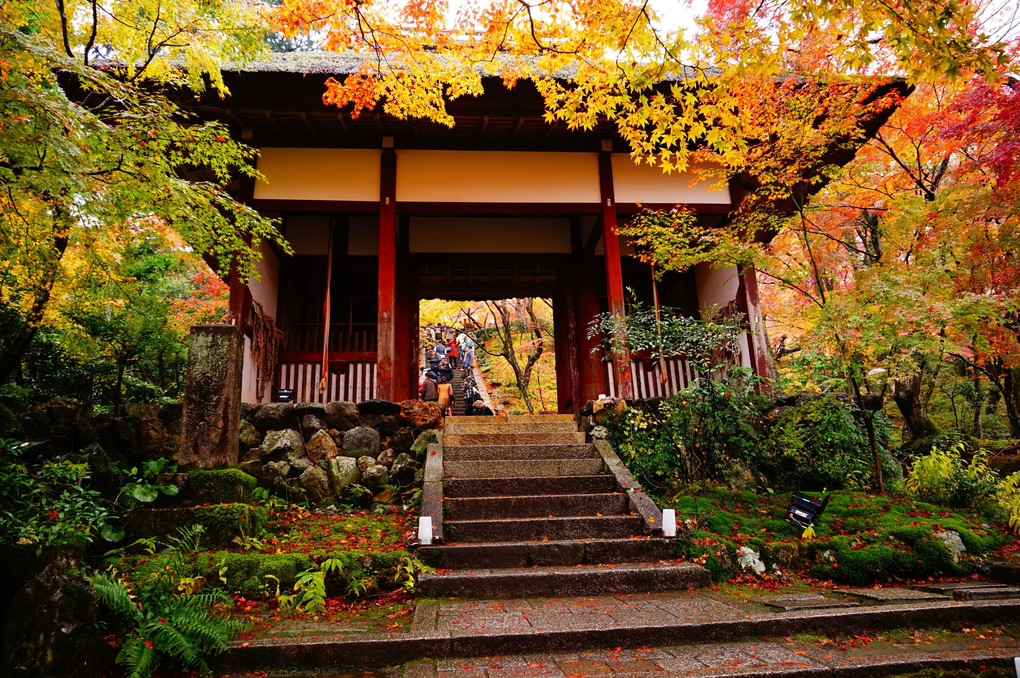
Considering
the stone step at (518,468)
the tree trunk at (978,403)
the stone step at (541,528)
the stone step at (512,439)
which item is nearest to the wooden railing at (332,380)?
the stone step at (512,439)

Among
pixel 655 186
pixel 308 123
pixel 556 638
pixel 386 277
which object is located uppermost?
pixel 308 123

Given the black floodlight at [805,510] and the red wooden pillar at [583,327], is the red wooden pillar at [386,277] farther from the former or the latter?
the black floodlight at [805,510]

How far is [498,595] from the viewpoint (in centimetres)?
432

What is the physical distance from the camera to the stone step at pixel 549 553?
4.67 metres

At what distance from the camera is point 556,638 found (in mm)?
3443

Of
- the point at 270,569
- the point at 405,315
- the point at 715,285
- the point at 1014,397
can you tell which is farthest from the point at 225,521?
the point at 1014,397

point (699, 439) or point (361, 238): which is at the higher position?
point (361, 238)

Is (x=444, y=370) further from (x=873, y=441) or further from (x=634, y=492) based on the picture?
(x=873, y=441)

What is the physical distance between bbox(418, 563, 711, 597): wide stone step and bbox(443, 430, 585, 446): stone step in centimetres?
251

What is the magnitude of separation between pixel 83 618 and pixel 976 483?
8661 mm

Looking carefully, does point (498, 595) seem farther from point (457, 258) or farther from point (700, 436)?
point (457, 258)

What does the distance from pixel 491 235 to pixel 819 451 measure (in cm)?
713

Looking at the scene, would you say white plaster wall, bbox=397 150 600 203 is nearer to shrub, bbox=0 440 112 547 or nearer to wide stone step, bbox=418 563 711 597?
shrub, bbox=0 440 112 547

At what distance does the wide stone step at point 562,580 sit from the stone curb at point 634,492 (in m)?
0.56
